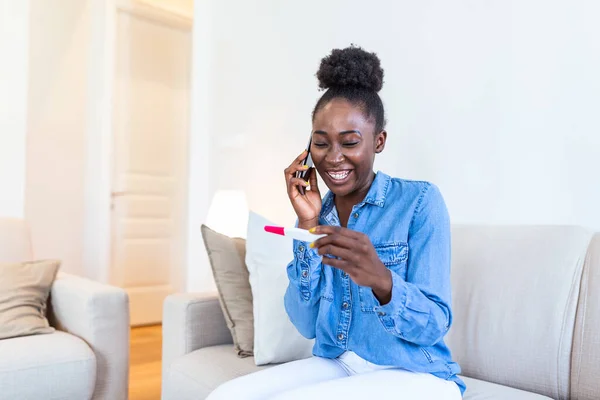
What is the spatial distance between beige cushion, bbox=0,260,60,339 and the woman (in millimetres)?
1198

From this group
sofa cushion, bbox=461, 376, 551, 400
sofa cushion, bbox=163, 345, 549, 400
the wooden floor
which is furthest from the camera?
the wooden floor

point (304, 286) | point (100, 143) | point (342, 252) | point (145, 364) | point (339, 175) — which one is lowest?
point (145, 364)

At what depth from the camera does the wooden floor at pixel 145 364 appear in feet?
8.69

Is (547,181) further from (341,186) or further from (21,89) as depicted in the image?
(21,89)

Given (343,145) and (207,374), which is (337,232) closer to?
(343,145)

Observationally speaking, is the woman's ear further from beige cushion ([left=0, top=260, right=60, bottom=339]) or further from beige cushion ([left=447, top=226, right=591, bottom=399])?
beige cushion ([left=0, top=260, right=60, bottom=339])

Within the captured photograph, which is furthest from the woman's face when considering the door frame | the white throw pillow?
the door frame

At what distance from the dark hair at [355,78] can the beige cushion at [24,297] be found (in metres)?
1.42

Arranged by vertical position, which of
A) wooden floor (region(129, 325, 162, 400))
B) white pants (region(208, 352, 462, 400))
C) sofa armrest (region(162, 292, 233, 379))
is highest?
white pants (region(208, 352, 462, 400))

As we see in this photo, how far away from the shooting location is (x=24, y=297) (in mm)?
2064

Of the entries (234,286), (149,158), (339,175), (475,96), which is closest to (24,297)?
(234,286)

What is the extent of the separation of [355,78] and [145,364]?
8.10 feet

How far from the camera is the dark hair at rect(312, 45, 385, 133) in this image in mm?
1171

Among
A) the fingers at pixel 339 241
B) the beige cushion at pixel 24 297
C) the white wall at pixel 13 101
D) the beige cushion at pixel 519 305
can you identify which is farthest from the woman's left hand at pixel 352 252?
the white wall at pixel 13 101
